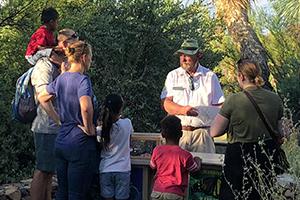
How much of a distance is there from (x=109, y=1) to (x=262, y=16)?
10.5m

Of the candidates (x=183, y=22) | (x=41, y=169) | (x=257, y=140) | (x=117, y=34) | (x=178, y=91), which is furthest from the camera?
(x=183, y=22)

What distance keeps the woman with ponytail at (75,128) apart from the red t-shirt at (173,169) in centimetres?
57

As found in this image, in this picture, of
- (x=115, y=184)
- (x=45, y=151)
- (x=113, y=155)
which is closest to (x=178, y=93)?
(x=113, y=155)

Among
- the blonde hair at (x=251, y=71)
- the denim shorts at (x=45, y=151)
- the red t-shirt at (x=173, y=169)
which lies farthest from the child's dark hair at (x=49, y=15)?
the blonde hair at (x=251, y=71)

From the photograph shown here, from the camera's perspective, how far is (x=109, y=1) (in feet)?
30.7

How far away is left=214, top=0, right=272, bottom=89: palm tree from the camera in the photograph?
13265 mm

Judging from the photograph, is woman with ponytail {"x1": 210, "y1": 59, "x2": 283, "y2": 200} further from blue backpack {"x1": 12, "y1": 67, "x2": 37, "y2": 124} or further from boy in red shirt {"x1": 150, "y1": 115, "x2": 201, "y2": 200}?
blue backpack {"x1": 12, "y1": 67, "x2": 37, "y2": 124}

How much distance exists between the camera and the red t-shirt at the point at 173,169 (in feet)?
15.6

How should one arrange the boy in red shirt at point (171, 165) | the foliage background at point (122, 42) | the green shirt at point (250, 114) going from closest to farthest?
the green shirt at point (250, 114), the boy in red shirt at point (171, 165), the foliage background at point (122, 42)

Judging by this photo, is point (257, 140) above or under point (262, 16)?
under

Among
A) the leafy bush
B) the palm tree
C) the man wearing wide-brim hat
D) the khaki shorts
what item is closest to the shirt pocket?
the man wearing wide-brim hat

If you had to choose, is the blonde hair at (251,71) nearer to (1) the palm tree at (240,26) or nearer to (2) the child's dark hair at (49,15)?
(2) the child's dark hair at (49,15)

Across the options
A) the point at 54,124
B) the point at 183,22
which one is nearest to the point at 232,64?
the point at 183,22

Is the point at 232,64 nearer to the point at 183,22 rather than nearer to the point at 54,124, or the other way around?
the point at 183,22
